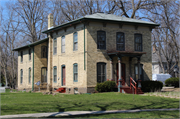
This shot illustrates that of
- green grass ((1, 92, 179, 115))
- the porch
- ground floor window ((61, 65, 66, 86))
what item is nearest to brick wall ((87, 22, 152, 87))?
the porch

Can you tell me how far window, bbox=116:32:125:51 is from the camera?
25828 mm

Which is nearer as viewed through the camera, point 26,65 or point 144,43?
point 144,43

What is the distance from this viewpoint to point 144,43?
1069 inches

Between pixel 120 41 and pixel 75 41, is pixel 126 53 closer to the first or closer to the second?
pixel 120 41

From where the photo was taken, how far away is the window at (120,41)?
84.7ft

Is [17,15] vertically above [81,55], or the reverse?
[17,15]

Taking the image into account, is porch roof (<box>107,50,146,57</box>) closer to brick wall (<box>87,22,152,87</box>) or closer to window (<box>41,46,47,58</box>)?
brick wall (<box>87,22,152,87</box>)

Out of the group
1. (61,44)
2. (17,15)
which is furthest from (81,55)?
(17,15)

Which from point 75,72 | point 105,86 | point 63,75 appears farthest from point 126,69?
point 63,75

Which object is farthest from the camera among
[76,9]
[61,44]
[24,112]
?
[76,9]

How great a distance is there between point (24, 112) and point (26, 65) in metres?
24.0

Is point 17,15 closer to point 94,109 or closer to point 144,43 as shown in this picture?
point 144,43

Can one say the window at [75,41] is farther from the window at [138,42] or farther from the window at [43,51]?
the window at [43,51]

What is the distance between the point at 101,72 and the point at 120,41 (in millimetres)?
4083
